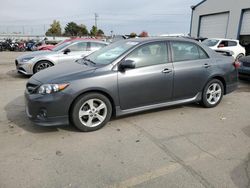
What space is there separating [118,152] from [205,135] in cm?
154

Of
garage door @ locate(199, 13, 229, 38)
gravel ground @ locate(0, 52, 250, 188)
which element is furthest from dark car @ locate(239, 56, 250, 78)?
garage door @ locate(199, 13, 229, 38)

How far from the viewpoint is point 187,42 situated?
16.3ft

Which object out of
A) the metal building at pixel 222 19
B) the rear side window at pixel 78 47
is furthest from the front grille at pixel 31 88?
the metal building at pixel 222 19

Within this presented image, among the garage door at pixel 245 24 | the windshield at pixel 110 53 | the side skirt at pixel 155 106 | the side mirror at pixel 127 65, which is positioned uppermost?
the garage door at pixel 245 24

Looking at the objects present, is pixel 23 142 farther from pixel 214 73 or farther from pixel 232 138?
pixel 214 73

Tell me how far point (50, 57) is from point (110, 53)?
4.68 m

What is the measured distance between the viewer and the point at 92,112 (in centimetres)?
399

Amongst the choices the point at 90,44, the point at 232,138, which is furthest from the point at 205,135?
the point at 90,44

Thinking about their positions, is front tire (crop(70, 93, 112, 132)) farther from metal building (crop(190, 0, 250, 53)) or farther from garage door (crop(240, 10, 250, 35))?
garage door (crop(240, 10, 250, 35))

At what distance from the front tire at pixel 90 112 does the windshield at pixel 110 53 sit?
710mm

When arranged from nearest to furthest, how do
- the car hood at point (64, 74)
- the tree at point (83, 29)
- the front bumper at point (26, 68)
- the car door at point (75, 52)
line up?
the car hood at point (64, 74)
the front bumper at point (26, 68)
the car door at point (75, 52)
the tree at point (83, 29)

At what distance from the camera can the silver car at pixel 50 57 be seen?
8.48m

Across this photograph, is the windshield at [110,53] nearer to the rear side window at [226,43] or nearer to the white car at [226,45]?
the white car at [226,45]

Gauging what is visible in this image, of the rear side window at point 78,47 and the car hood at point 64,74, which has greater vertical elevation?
Answer: the rear side window at point 78,47
